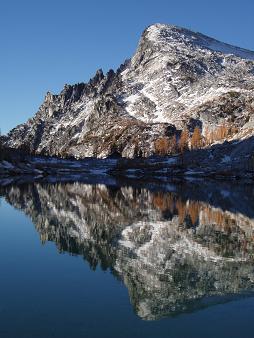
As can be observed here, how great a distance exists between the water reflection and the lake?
9 cm

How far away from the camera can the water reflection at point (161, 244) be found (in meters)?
28.2

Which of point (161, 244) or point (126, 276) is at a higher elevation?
point (161, 244)

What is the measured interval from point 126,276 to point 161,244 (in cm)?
1273

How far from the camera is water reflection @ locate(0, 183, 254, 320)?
28.2 meters

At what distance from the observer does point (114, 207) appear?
254ft

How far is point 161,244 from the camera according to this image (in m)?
44.2

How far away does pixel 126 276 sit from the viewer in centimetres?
3203

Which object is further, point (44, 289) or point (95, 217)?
point (95, 217)

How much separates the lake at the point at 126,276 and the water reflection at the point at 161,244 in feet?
0.28

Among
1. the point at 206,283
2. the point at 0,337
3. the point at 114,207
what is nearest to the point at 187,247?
the point at 206,283

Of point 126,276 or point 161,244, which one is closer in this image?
point 126,276

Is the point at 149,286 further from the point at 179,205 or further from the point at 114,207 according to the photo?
the point at 179,205

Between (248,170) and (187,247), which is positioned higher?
(248,170)

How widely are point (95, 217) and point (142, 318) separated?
42221mm
